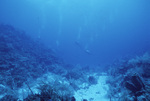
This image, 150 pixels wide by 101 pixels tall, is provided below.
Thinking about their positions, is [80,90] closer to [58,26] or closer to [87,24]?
[87,24]

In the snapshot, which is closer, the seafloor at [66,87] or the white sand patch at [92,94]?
the seafloor at [66,87]

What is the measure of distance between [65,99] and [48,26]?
16932cm

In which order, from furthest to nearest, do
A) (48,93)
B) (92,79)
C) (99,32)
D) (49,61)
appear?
1. (99,32)
2. (49,61)
3. (92,79)
4. (48,93)

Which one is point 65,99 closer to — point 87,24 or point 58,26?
point 87,24

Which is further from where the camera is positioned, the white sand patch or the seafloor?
the white sand patch

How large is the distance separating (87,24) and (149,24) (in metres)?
101

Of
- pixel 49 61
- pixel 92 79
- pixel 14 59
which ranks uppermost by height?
pixel 49 61

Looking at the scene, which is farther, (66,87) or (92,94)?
(92,94)

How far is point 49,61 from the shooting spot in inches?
499

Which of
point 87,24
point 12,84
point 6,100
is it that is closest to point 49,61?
point 12,84

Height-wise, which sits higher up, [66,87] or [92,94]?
[66,87]

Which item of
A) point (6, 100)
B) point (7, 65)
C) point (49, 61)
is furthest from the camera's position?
point (49, 61)

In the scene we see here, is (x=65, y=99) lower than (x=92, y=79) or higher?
lower

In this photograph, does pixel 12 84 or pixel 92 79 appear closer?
pixel 12 84
